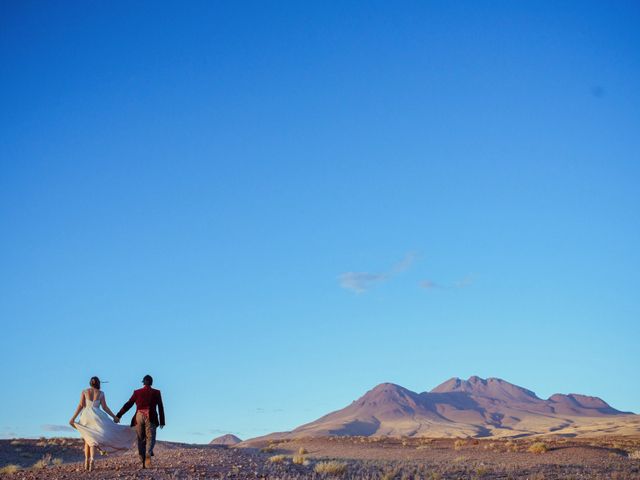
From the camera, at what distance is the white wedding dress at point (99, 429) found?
15979 millimetres

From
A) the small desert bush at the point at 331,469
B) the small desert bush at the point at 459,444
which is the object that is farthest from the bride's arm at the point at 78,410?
the small desert bush at the point at 459,444

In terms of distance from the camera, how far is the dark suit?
15883 millimetres

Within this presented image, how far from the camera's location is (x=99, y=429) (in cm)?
1600

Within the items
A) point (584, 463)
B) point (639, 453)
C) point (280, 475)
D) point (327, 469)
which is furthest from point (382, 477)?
point (639, 453)

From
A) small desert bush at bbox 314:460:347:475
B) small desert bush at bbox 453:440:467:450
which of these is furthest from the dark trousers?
small desert bush at bbox 453:440:467:450

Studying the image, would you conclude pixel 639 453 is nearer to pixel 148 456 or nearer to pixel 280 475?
pixel 280 475

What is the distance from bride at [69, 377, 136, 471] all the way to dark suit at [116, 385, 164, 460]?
448mm

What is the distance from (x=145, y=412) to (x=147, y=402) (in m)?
0.24

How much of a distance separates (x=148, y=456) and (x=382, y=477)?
6940 mm

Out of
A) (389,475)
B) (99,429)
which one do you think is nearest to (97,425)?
(99,429)

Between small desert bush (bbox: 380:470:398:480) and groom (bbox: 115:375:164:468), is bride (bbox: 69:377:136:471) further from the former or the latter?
small desert bush (bbox: 380:470:398:480)

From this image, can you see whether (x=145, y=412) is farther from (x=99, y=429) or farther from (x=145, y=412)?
(x=99, y=429)

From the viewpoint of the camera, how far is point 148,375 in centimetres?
1597

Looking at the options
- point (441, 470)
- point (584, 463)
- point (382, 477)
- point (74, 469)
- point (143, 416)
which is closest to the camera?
point (143, 416)
